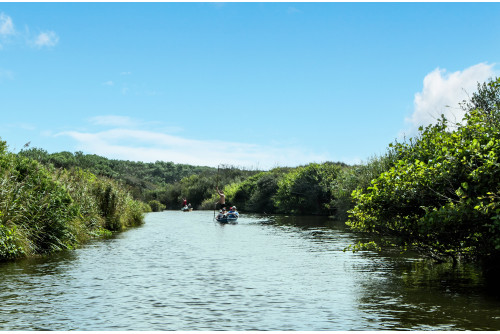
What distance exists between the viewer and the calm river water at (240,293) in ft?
36.8

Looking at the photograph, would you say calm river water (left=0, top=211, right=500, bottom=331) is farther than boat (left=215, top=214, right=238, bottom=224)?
No

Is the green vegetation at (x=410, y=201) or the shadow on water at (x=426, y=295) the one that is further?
the green vegetation at (x=410, y=201)

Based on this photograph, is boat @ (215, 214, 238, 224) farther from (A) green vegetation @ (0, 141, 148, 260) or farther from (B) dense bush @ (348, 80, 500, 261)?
(B) dense bush @ (348, 80, 500, 261)

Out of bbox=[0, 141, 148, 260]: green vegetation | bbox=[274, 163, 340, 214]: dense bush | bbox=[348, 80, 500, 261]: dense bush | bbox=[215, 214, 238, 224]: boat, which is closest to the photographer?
bbox=[348, 80, 500, 261]: dense bush

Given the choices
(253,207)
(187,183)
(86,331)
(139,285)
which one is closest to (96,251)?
(139,285)

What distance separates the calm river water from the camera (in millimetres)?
11203

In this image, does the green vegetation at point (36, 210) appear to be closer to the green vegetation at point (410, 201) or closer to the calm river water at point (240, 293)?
the green vegetation at point (410, 201)

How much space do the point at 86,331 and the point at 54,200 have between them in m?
12.8

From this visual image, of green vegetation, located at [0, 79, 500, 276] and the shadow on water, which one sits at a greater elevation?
green vegetation, located at [0, 79, 500, 276]


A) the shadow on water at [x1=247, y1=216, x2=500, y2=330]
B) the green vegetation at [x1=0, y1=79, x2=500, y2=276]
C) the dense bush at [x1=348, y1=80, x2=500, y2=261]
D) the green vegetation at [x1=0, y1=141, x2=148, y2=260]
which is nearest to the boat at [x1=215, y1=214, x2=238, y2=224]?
the green vegetation at [x1=0, y1=79, x2=500, y2=276]

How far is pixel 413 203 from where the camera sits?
16.6 meters

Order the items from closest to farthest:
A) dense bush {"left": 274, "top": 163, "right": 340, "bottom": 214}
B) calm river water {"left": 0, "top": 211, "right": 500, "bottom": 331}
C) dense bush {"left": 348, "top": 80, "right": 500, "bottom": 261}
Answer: calm river water {"left": 0, "top": 211, "right": 500, "bottom": 331} < dense bush {"left": 348, "top": 80, "right": 500, "bottom": 261} < dense bush {"left": 274, "top": 163, "right": 340, "bottom": 214}

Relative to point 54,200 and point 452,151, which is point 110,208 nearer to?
point 54,200

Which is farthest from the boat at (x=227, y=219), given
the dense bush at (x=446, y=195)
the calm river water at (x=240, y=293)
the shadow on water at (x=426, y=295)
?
the dense bush at (x=446, y=195)
